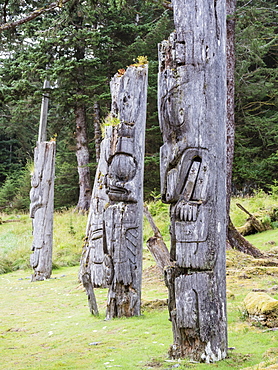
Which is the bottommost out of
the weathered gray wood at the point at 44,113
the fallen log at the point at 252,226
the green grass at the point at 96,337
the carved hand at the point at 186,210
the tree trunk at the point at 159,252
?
the green grass at the point at 96,337

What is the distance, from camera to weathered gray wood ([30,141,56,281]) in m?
11.5

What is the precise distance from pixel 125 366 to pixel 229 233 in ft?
22.0

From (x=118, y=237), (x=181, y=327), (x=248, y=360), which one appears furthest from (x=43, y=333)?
(x=248, y=360)

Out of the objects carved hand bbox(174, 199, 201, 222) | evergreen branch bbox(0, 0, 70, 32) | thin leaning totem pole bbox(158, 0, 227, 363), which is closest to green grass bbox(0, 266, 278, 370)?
thin leaning totem pole bbox(158, 0, 227, 363)

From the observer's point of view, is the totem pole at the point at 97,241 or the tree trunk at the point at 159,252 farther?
the totem pole at the point at 97,241

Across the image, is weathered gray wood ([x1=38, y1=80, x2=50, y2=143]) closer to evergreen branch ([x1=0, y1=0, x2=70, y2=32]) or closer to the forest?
the forest

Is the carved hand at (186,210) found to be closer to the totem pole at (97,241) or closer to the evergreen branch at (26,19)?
the evergreen branch at (26,19)

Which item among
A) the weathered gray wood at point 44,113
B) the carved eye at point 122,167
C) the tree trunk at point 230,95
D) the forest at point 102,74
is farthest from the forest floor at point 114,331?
the weathered gray wood at point 44,113

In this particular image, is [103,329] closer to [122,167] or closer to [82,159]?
[122,167]

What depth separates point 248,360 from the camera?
3920 mm

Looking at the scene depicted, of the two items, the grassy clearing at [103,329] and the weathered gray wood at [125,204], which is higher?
the weathered gray wood at [125,204]

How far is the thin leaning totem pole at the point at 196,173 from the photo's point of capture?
3977 mm

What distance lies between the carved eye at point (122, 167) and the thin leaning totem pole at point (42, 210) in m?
5.50

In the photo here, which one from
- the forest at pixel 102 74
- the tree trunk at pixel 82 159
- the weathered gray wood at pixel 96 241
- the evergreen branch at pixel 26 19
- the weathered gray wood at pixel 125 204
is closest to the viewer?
the evergreen branch at pixel 26 19
